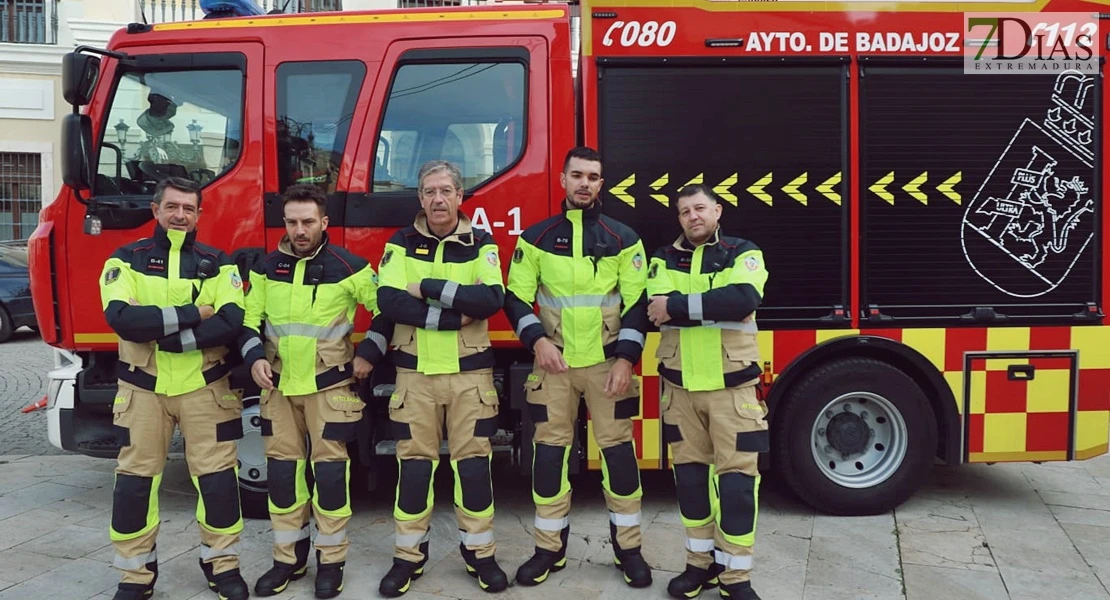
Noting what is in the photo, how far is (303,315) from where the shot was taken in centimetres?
363

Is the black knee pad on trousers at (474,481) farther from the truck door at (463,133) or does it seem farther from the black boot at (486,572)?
the truck door at (463,133)

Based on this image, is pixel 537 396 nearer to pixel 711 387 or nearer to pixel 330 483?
pixel 711 387

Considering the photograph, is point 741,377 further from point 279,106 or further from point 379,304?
point 279,106

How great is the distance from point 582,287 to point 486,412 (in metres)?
0.69

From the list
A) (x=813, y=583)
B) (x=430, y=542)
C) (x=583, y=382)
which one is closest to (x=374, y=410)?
(x=430, y=542)

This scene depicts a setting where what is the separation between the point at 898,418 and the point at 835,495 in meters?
0.52

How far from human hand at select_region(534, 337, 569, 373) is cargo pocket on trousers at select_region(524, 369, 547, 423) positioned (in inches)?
4.8

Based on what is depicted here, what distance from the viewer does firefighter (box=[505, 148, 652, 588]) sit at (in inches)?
146

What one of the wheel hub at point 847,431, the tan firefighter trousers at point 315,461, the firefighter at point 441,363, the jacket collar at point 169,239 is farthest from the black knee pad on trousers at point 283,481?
the wheel hub at point 847,431

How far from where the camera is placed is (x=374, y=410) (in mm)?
4336

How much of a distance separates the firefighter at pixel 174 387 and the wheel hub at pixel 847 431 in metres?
3.00

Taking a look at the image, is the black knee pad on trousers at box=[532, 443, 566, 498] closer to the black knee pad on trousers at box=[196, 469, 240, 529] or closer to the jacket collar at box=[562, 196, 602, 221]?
the jacket collar at box=[562, 196, 602, 221]

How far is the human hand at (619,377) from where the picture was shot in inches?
143

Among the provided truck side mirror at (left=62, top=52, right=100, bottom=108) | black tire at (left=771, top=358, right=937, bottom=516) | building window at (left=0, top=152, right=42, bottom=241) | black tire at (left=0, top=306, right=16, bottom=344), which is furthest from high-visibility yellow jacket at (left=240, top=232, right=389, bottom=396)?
building window at (left=0, top=152, right=42, bottom=241)
